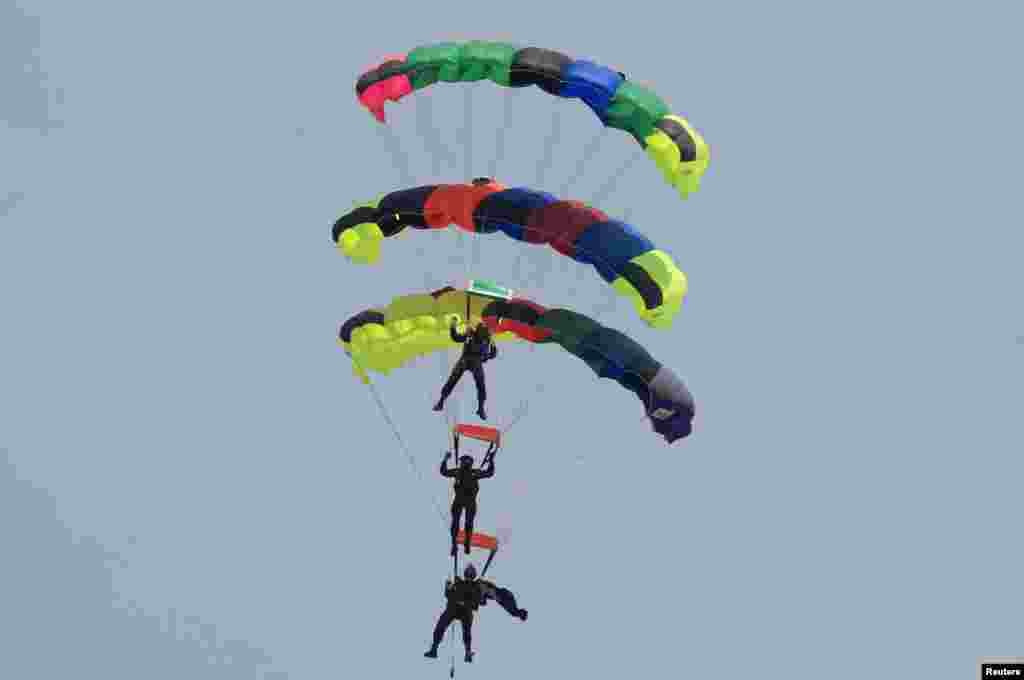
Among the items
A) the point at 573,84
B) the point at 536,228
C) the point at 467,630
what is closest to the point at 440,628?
the point at 467,630

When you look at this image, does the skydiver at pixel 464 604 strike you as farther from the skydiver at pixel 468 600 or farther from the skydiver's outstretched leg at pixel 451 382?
the skydiver's outstretched leg at pixel 451 382

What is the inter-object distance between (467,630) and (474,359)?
3.87 metres

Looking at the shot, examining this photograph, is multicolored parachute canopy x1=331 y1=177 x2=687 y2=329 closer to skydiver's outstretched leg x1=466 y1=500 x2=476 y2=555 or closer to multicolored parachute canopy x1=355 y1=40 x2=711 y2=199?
multicolored parachute canopy x1=355 y1=40 x2=711 y2=199

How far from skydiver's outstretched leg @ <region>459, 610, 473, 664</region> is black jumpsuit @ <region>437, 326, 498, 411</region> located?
295 cm

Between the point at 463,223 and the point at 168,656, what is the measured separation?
142ft

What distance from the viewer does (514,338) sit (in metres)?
28.0

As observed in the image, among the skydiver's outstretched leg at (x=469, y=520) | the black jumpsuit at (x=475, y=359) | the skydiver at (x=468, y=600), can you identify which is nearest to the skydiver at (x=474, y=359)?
the black jumpsuit at (x=475, y=359)

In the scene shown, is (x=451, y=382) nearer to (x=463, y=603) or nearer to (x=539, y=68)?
(x=463, y=603)

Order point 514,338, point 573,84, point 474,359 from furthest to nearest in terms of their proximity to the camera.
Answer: point 514,338 < point 474,359 < point 573,84

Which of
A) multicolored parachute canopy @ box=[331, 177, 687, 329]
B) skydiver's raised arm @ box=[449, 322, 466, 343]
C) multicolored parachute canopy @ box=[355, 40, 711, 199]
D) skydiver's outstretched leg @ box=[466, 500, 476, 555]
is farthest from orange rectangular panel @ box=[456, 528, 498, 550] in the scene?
multicolored parachute canopy @ box=[355, 40, 711, 199]

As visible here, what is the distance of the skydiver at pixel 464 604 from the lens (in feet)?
88.5

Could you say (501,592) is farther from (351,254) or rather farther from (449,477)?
(351,254)

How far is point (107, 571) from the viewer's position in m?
71.3

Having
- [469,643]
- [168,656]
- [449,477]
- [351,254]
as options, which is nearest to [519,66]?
[351,254]
